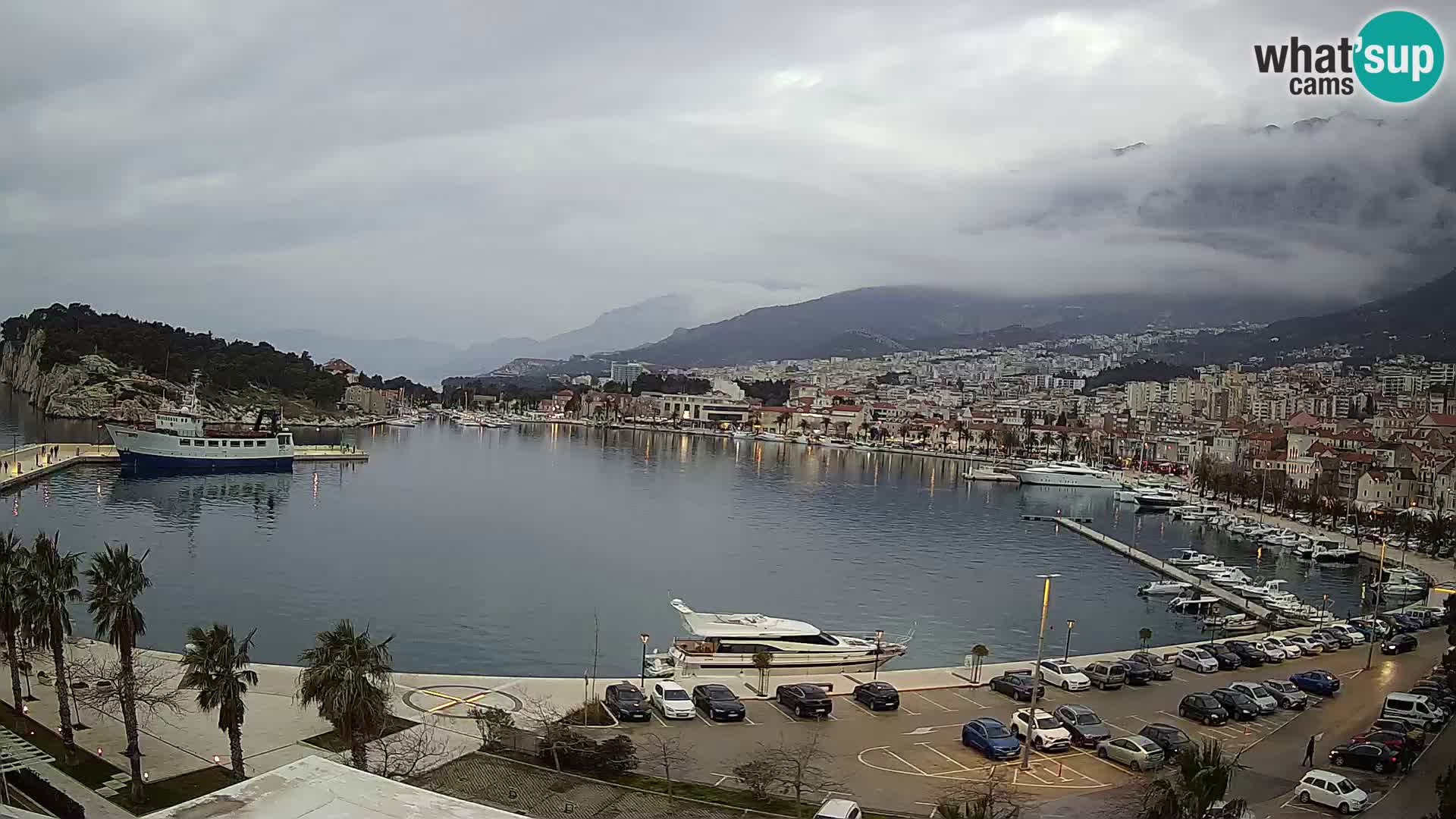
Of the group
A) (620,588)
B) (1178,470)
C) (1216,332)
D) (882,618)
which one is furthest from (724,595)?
(1216,332)

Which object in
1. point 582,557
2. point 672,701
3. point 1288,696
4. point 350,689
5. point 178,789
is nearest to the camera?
point 350,689

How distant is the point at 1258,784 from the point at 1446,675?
25.5 feet

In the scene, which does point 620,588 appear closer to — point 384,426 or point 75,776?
point 75,776

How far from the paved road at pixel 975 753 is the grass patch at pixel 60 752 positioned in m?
5.91

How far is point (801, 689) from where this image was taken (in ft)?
46.4

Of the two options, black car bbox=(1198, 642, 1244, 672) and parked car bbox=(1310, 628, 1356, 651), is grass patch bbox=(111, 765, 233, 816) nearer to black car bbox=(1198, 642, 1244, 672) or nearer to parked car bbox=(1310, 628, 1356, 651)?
black car bbox=(1198, 642, 1244, 672)

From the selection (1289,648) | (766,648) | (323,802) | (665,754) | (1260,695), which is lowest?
(766,648)

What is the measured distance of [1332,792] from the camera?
10633 millimetres

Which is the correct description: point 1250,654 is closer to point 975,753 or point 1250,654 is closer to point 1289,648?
point 1289,648

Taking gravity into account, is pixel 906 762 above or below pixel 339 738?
below

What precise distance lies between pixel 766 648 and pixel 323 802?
13098 mm

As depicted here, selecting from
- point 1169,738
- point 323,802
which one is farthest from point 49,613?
point 1169,738

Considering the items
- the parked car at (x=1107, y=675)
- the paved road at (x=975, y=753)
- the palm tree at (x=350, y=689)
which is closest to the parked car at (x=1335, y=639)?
the paved road at (x=975, y=753)

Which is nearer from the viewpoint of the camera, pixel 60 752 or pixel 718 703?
pixel 60 752
